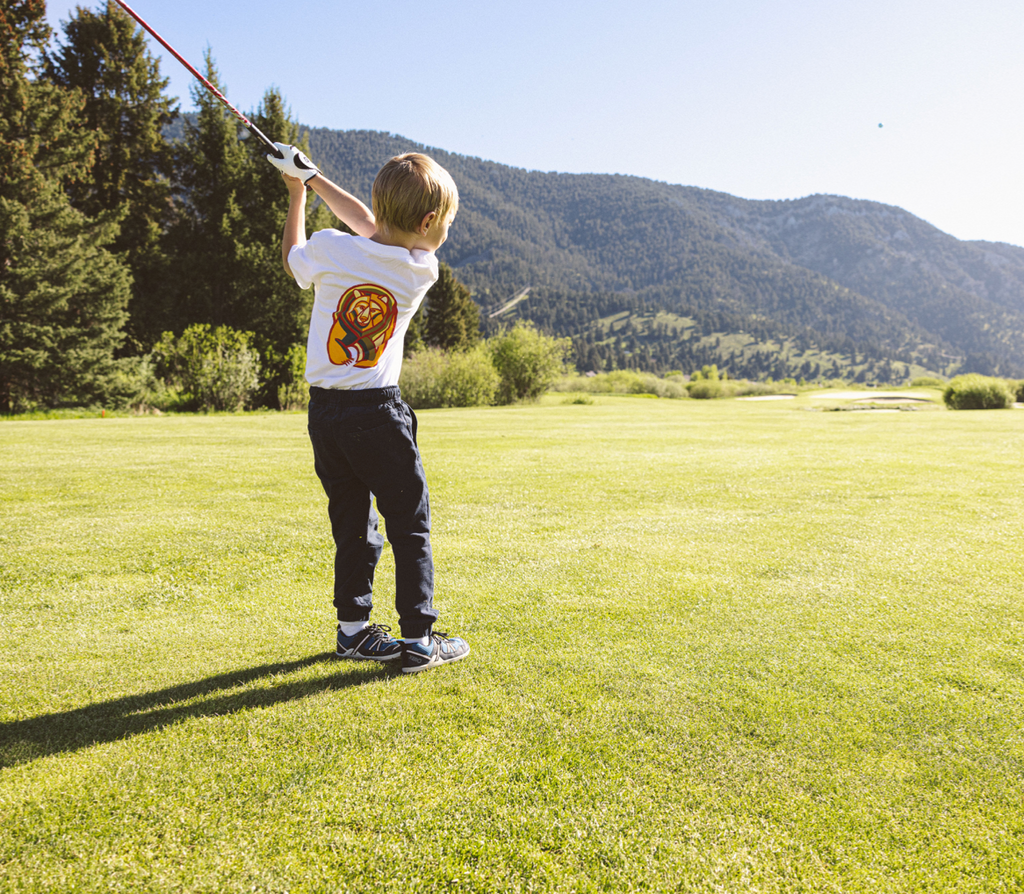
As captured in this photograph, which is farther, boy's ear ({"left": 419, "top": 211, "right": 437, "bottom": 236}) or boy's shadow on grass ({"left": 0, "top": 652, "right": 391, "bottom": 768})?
boy's ear ({"left": 419, "top": 211, "right": 437, "bottom": 236})

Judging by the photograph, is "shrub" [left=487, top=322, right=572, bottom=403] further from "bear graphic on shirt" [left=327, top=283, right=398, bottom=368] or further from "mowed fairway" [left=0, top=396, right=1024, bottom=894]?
"bear graphic on shirt" [left=327, top=283, right=398, bottom=368]

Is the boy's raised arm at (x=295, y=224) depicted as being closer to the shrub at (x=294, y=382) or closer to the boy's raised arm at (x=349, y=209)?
the boy's raised arm at (x=349, y=209)

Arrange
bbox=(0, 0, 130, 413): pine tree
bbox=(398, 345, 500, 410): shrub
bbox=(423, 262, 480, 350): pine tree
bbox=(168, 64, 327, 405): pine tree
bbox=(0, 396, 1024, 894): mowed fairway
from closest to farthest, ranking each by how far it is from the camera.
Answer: bbox=(0, 396, 1024, 894): mowed fairway < bbox=(0, 0, 130, 413): pine tree < bbox=(398, 345, 500, 410): shrub < bbox=(168, 64, 327, 405): pine tree < bbox=(423, 262, 480, 350): pine tree

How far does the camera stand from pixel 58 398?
63.6 ft

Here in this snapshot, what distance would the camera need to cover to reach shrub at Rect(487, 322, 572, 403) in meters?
29.8

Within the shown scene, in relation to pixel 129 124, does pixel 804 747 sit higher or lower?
lower

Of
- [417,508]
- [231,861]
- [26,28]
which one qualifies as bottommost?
[231,861]

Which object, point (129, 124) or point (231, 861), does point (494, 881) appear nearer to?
point (231, 861)

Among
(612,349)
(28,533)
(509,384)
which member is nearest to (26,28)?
(509,384)

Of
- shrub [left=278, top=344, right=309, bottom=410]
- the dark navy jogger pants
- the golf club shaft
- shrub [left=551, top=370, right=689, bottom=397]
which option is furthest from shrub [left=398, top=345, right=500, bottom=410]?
the dark navy jogger pants

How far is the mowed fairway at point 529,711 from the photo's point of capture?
1.51 meters

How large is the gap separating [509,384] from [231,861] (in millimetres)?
28924

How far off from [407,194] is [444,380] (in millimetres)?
23835

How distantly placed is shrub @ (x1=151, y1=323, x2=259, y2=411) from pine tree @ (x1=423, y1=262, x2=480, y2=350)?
3042cm
